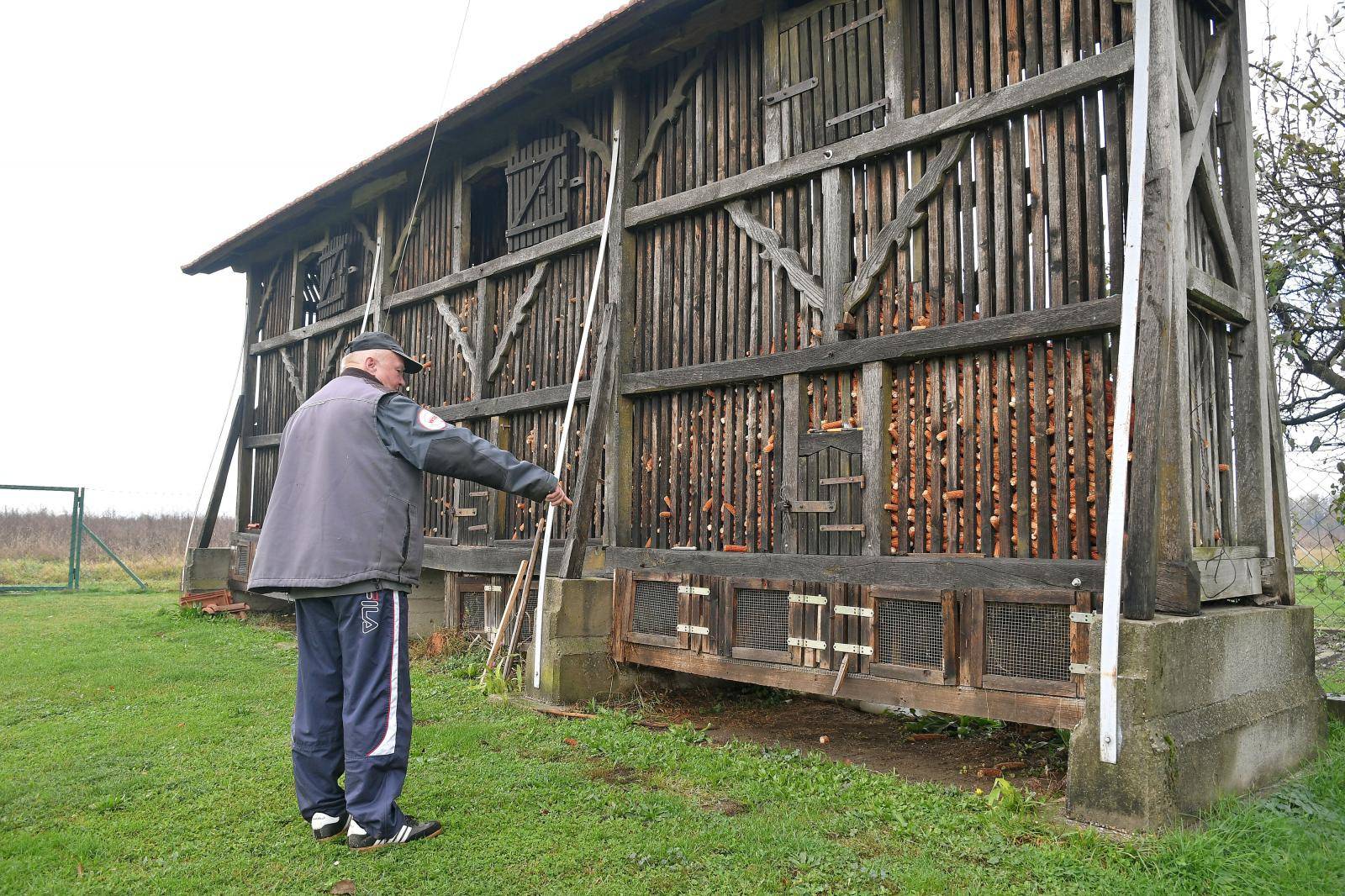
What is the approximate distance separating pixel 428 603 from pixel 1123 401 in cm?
889

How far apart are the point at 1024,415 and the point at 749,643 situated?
8.34 feet

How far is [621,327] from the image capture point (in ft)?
26.7

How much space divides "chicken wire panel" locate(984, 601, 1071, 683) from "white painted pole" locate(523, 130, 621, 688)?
337 centimetres

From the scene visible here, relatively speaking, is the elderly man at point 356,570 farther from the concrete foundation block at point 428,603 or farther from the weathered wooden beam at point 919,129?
the concrete foundation block at point 428,603

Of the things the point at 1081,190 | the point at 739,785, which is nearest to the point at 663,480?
the point at 739,785

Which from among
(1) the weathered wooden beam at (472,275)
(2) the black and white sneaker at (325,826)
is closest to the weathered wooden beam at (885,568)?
(1) the weathered wooden beam at (472,275)

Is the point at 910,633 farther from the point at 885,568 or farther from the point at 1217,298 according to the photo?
the point at 1217,298

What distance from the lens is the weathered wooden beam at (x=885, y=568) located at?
514 centimetres

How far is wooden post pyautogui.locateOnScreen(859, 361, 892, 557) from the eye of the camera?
6102 millimetres

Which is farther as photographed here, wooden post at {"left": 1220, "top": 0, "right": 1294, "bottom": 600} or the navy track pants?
wooden post at {"left": 1220, "top": 0, "right": 1294, "bottom": 600}

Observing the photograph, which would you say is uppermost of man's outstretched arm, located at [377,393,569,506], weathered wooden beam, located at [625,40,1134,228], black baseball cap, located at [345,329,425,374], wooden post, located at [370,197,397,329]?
wooden post, located at [370,197,397,329]

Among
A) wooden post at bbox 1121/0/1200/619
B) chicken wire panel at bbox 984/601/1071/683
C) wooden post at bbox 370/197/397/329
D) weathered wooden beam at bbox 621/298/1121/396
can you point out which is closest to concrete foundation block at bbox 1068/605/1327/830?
wooden post at bbox 1121/0/1200/619

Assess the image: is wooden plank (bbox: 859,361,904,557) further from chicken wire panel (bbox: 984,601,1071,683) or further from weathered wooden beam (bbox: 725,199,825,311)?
chicken wire panel (bbox: 984,601,1071,683)

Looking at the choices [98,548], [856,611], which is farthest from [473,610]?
[98,548]
